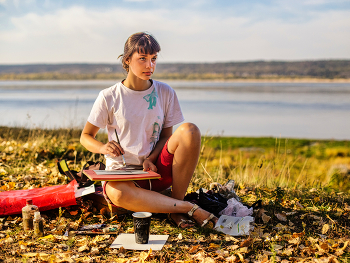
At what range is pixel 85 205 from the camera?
13.0 feet

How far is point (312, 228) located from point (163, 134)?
1.80 meters

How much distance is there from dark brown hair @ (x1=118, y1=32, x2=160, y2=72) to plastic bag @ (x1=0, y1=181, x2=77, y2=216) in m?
1.59

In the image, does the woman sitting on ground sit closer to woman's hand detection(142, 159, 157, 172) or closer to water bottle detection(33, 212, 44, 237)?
woman's hand detection(142, 159, 157, 172)

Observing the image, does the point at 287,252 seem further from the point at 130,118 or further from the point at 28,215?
the point at 28,215

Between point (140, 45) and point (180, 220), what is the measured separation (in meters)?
1.75

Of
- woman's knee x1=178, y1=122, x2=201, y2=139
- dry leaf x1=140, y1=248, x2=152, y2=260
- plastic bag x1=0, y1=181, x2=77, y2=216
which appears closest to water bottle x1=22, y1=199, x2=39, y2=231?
plastic bag x1=0, y1=181, x2=77, y2=216

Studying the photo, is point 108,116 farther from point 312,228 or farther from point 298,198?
point 298,198

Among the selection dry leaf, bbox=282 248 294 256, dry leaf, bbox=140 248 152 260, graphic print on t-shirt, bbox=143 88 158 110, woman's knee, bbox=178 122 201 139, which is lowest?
dry leaf, bbox=140 248 152 260

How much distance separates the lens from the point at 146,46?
344 centimetres

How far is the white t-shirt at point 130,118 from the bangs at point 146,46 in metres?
0.40

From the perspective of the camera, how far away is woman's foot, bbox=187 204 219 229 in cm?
353

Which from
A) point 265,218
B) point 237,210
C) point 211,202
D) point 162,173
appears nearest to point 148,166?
point 162,173

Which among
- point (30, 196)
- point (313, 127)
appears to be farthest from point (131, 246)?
point (313, 127)

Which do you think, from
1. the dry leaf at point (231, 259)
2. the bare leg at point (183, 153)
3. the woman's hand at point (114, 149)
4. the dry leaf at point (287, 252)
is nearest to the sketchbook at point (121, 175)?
the woman's hand at point (114, 149)
